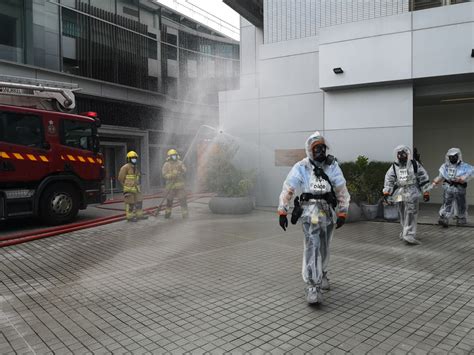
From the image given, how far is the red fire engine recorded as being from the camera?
8609 millimetres

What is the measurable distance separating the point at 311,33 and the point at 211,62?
10645mm

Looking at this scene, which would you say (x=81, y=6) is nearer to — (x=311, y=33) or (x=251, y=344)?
(x=311, y=33)

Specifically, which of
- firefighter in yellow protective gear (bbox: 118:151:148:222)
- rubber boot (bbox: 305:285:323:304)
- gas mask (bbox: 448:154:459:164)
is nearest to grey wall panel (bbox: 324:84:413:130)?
gas mask (bbox: 448:154:459:164)

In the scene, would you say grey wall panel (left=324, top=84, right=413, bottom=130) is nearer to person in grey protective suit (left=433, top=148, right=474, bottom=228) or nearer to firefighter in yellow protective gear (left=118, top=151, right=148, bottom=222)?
person in grey protective suit (left=433, top=148, right=474, bottom=228)

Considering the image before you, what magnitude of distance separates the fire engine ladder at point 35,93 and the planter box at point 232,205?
465 centimetres

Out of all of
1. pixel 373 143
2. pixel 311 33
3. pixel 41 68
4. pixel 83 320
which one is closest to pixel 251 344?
pixel 83 320

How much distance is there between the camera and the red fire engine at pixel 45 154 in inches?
339

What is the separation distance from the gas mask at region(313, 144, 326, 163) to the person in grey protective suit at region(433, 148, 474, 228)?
198 inches

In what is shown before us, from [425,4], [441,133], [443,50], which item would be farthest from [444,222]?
[425,4]

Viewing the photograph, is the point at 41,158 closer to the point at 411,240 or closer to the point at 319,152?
the point at 319,152

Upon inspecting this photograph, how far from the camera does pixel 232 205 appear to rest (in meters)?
11.2

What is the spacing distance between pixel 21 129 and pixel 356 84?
8.27 meters

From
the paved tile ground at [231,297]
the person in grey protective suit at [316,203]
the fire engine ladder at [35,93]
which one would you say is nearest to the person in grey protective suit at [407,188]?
the paved tile ground at [231,297]

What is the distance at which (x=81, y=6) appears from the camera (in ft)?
52.1
